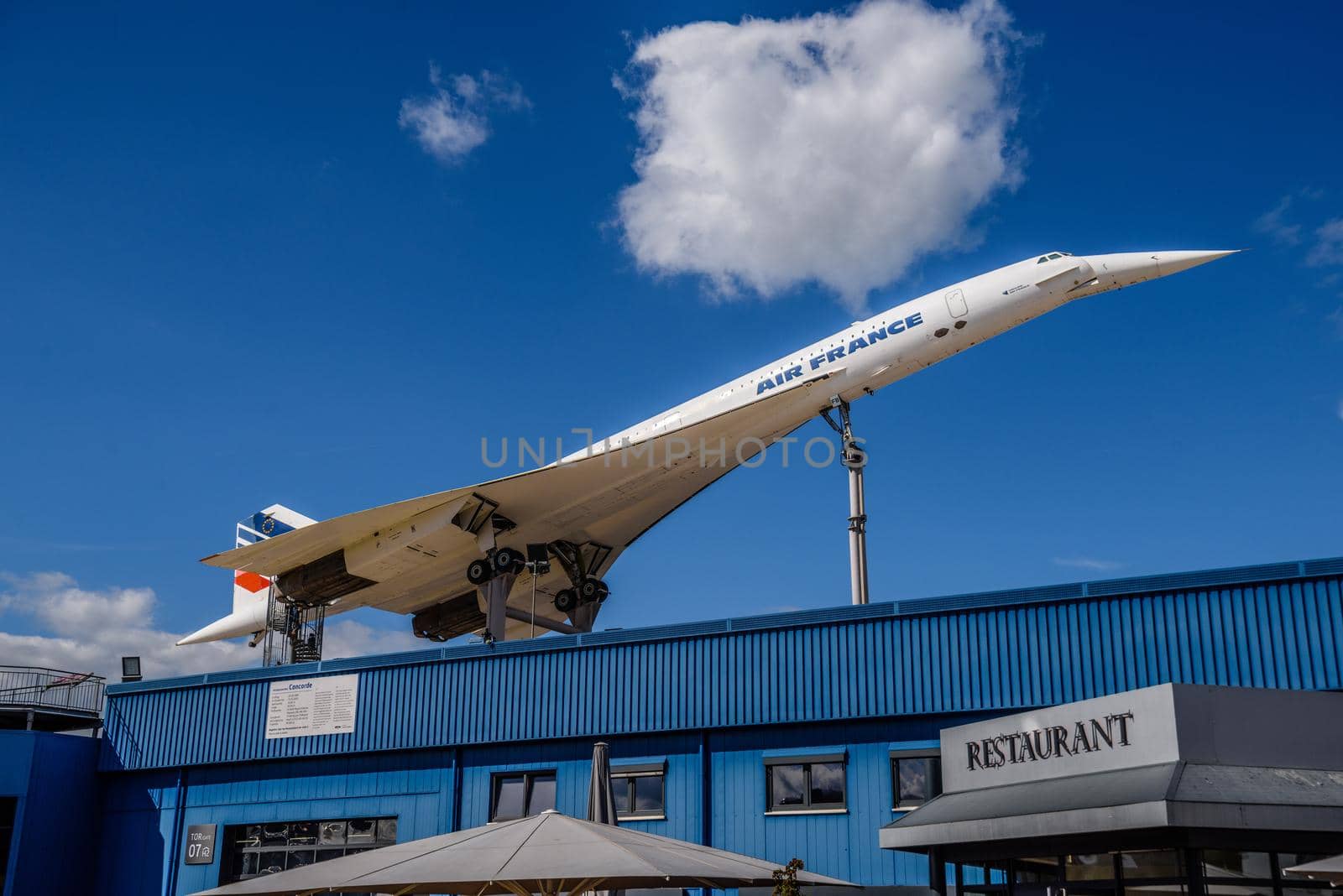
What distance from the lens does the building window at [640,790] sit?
68.1 ft

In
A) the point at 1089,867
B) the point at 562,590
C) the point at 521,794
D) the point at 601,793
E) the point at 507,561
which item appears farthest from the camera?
the point at 562,590

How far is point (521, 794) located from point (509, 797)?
0.97ft

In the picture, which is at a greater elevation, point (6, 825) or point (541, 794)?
point (541, 794)

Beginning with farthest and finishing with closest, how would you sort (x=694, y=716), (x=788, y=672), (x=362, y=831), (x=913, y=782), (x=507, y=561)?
(x=507, y=561) → (x=362, y=831) → (x=694, y=716) → (x=788, y=672) → (x=913, y=782)

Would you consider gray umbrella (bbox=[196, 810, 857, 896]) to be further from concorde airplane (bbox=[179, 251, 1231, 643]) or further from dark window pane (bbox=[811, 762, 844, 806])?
concorde airplane (bbox=[179, 251, 1231, 643])

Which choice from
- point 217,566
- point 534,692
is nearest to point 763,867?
point 534,692

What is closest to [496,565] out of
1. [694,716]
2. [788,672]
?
[694,716]

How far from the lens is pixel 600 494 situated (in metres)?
32.9

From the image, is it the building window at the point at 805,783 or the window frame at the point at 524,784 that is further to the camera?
the window frame at the point at 524,784

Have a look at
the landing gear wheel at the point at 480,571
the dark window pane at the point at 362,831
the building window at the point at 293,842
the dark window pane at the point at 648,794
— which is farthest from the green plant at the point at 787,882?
the landing gear wheel at the point at 480,571

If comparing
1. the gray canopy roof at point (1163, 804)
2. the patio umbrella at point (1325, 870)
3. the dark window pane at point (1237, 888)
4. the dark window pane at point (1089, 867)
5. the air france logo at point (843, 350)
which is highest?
the air france logo at point (843, 350)

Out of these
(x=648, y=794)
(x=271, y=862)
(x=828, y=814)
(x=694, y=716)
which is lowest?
(x=271, y=862)

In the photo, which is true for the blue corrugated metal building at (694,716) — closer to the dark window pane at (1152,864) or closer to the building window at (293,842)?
the building window at (293,842)

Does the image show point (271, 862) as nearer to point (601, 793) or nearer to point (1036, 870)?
point (601, 793)
